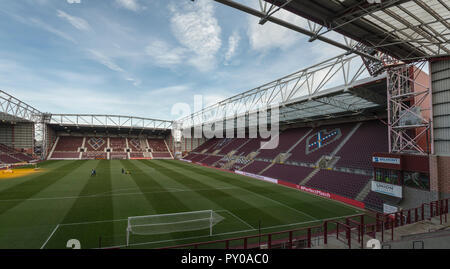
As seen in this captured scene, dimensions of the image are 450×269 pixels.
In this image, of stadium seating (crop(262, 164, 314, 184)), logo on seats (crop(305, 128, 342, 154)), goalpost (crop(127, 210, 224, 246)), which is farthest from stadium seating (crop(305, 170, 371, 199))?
goalpost (crop(127, 210, 224, 246))

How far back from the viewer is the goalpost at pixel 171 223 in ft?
39.1

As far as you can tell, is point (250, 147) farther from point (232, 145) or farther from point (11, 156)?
point (11, 156)

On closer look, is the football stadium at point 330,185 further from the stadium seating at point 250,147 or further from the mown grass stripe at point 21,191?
the stadium seating at point 250,147

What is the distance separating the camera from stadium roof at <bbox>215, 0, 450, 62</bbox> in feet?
26.7

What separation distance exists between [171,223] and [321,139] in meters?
27.1

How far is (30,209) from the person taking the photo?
1515 cm

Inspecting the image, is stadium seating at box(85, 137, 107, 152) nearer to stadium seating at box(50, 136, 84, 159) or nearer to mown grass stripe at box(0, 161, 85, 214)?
stadium seating at box(50, 136, 84, 159)

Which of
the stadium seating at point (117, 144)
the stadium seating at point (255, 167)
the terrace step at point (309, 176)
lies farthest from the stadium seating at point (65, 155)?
the terrace step at point (309, 176)

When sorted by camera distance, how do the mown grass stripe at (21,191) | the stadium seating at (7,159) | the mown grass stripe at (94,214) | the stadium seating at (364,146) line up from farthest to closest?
the stadium seating at (7,159) → the stadium seating at (364,146) → the mown grass stripe at (21,191) → the mown grass stripe at (94,214)

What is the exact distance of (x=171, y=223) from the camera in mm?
12758

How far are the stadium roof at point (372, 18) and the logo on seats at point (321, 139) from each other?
1914 cm
